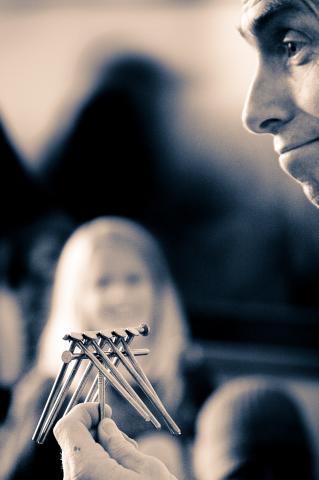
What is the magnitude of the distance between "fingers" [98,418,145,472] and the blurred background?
8.83 ft

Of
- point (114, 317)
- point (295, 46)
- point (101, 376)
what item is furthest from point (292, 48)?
point (114, 317)

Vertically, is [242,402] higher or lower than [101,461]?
lower

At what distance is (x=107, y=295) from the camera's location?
2557 mm

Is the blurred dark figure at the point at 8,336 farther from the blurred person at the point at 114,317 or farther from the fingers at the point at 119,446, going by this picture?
the fingers at the point at 119,446

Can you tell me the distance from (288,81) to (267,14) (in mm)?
91

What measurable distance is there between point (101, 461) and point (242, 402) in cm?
179

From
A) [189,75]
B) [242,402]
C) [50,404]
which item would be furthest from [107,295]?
[189,75]

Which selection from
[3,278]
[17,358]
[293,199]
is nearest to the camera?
[17,358]

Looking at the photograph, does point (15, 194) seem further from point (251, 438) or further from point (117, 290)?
point (251, 438)

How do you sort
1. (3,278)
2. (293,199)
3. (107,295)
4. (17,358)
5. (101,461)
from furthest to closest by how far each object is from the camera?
(293,199)
(3,278)
(17,358)
(107,295)
(101,461)

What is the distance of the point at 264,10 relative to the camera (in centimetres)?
106

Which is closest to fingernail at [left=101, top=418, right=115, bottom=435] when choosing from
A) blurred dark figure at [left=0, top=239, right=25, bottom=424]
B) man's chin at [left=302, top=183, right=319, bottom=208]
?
man's chin at [left=302, top=183, right=319, bottom=208]

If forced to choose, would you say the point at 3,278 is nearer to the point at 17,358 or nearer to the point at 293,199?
the point at 17,358

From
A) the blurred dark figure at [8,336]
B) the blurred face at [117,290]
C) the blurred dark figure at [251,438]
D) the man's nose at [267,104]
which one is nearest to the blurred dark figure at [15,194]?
the blurred dark figure at [8,336]
